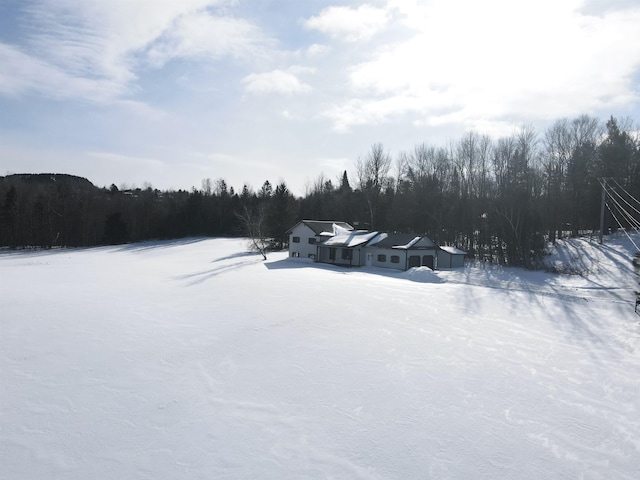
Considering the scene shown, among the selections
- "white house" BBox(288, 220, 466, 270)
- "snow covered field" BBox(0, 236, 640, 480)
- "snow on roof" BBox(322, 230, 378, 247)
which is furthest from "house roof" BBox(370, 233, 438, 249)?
"snow covered field" BBox(0, 236, 640, 480)

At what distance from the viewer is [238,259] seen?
38.7 m

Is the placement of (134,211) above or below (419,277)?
above

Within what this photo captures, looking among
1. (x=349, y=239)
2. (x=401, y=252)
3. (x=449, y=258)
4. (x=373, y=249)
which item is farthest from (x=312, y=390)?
(x=449, y=258)

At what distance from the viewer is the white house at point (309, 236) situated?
124 feet

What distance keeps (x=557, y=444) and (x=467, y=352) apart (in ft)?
14.4

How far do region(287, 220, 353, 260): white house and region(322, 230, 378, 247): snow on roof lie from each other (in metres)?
1.15

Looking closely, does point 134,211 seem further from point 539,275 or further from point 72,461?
point 72,461

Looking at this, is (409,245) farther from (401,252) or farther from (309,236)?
(309,236)

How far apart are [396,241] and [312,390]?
85.4 ft

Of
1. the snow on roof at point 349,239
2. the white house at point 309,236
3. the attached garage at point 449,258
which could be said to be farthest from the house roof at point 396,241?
the white house at point 309,236

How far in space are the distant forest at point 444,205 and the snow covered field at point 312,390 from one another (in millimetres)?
24061

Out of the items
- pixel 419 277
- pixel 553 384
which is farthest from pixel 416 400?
pixel 419 277

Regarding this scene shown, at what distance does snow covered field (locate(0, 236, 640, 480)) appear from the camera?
528 centimetres

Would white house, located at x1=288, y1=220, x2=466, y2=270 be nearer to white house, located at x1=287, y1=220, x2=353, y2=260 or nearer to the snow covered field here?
white house, located at x1=287, y1=220, x2=353, y2=260
